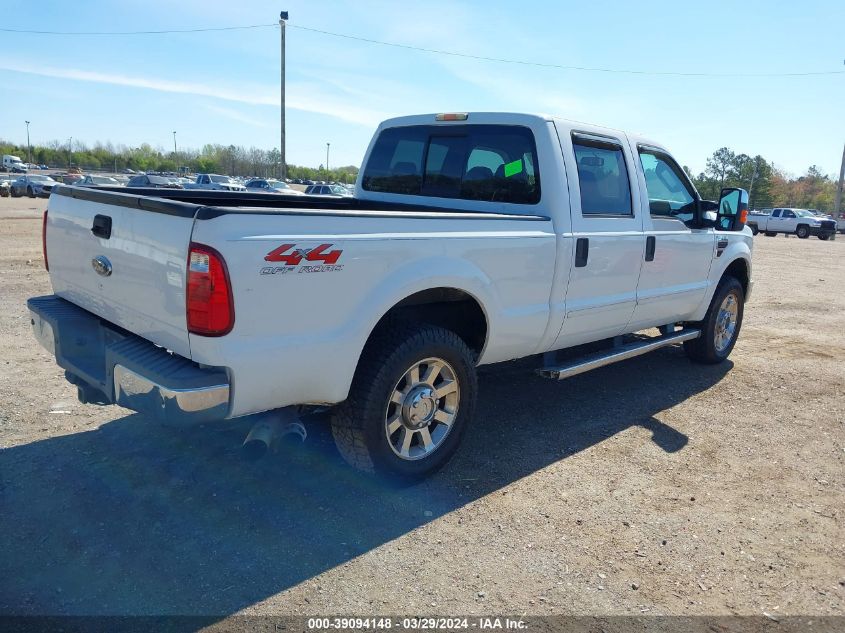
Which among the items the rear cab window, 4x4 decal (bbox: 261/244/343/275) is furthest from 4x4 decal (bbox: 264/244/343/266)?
the rear cab window

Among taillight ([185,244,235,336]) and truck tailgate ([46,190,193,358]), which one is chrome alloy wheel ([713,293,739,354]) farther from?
truck tailgate ([46,190,193,358])

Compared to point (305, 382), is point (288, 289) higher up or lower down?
higher up

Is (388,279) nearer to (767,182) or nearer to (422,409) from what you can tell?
(422,409)

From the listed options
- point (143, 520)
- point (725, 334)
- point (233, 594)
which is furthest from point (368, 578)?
point (725, 334)

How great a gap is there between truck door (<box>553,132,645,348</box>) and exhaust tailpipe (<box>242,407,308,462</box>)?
201 centimetres

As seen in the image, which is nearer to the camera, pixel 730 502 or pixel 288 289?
pixel 288 289

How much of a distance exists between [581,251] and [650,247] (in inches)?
37.9

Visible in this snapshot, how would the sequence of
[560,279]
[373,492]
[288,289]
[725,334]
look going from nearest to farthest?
1. [288,289]
2. [373,492]
3. [560,279]
4. [725,334]

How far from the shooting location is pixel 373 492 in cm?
364

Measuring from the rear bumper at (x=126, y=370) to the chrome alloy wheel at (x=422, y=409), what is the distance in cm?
103

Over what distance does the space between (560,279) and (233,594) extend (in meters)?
2.64

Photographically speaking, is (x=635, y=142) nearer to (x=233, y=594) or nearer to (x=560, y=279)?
(x=560, y=279)

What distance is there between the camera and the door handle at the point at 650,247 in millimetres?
4980

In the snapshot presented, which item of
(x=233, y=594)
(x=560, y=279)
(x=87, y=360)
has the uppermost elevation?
(x=560, y=279)
